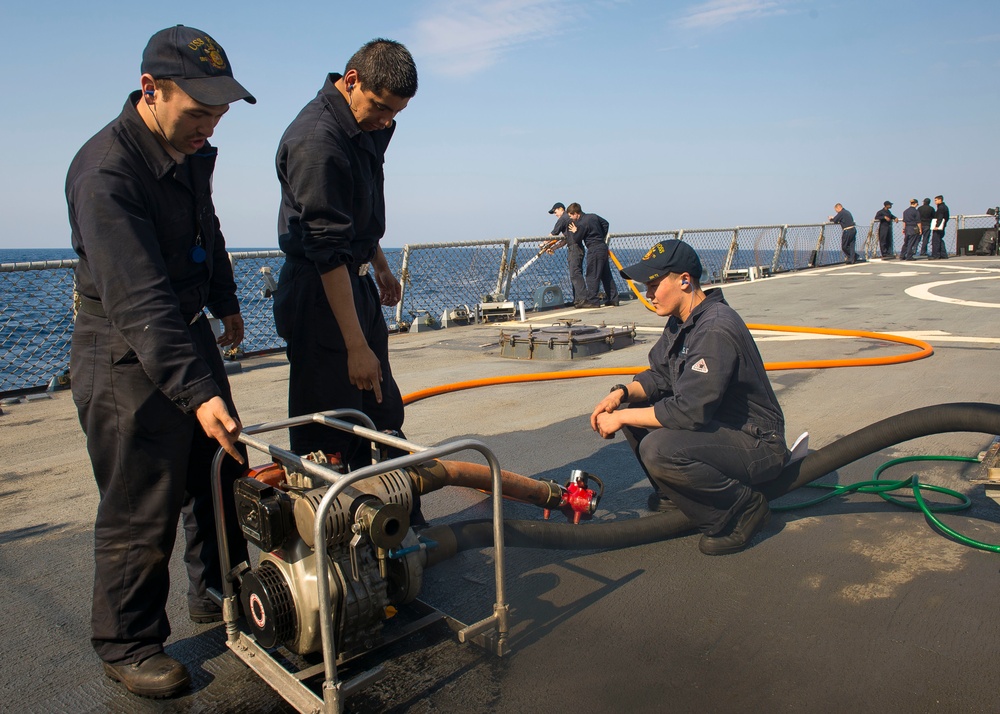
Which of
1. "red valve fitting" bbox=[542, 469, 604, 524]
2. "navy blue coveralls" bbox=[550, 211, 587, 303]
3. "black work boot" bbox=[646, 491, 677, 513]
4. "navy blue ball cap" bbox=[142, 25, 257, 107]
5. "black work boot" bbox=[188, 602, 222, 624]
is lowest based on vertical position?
"black work boot" bbox=[188, 602, 222, 624]

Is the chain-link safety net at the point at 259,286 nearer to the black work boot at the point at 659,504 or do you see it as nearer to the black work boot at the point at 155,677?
the black work boot at the point at 659,504

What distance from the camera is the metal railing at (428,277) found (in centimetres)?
812

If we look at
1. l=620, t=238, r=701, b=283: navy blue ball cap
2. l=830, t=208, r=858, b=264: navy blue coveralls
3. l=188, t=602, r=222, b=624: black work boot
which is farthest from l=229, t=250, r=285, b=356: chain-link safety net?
l=830, t=208, r=858, b=264: navy blue coveralls

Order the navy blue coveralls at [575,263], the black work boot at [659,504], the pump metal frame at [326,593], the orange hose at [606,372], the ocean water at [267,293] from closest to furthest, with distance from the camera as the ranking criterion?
the pump metal frame at [326,593] < the black work boot at [659,504] < the orange hose at [606,372] < the ocean water at [267,293] < the navy blue coveralls at [575,263]

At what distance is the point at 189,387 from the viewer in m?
2.13

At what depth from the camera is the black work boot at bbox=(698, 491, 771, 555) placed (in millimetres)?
3154

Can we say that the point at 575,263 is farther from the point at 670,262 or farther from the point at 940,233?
the point at 940,233

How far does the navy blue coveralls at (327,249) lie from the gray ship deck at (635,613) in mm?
785

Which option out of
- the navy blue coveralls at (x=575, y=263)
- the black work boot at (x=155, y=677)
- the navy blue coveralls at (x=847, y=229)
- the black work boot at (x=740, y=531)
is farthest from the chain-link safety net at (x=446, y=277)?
the navy blue coveralls at (x=847, y=229)

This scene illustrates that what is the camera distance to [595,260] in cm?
1313

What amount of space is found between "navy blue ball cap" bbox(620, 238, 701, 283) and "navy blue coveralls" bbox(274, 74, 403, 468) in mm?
1195

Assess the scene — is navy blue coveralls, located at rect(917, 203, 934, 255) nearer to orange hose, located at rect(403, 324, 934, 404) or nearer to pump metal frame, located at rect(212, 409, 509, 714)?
orange hose, located at rect(403, 324, 934, 404)

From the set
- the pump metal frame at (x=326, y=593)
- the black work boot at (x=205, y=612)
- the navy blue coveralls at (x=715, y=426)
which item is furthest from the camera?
the navy blue coveralls at (x=715, y=426)

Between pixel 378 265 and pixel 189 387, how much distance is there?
1610 millimetres
